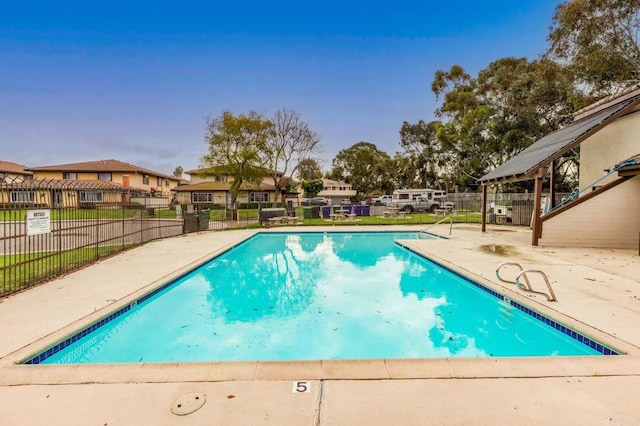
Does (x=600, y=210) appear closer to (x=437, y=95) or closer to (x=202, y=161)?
(x=202, y=161)

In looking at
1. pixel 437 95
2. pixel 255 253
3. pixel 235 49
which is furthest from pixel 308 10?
pixel 437 95

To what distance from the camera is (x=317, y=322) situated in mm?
5172

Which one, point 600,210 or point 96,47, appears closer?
point 600,210

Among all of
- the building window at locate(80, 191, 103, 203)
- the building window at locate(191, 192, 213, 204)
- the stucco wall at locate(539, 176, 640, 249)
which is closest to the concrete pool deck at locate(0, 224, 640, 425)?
the stucco wall at locate(539, 176, 640, 249)

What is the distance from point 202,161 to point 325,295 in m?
27.2

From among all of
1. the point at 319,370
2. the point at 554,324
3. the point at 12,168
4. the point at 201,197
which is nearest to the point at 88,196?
the point at 201,197

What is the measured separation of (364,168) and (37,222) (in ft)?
170

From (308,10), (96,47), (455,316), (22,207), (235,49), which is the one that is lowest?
(455,316)

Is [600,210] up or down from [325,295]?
up

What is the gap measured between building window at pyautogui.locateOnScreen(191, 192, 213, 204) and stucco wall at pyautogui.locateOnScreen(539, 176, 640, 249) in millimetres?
31924

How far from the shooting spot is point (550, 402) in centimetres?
247

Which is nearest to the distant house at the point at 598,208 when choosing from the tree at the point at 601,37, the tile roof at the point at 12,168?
the tree at the point at 601,37

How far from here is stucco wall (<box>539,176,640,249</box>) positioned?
394 inches

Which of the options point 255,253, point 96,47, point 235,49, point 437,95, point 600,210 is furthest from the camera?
point 437,95
